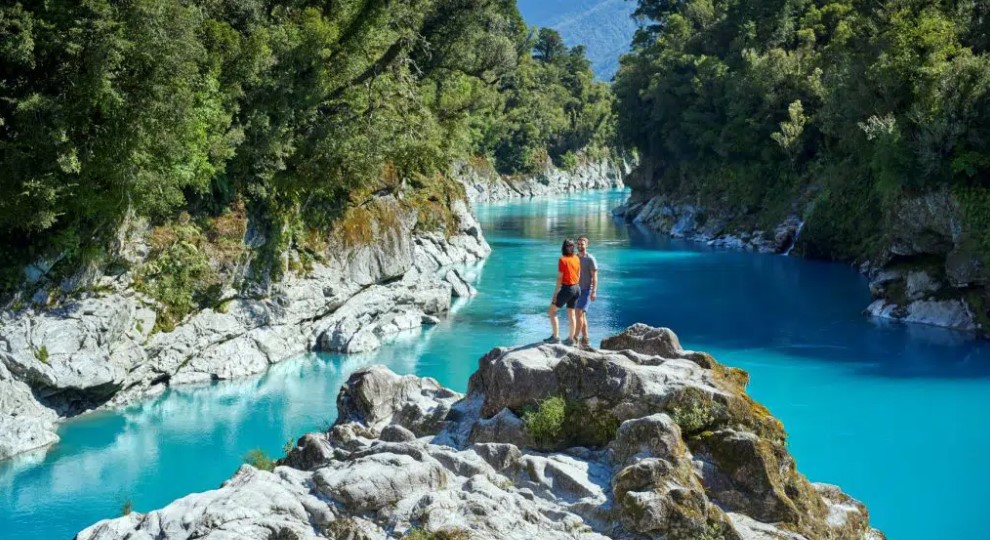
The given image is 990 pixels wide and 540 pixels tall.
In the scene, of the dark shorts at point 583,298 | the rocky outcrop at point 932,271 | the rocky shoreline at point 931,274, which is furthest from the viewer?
the rocky shoreline at point 931,274

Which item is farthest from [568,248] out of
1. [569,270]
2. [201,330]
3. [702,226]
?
[702,226]

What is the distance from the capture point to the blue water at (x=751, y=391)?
19562 millimetres

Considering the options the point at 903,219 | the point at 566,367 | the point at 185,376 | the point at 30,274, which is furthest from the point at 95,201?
the point at 903,219

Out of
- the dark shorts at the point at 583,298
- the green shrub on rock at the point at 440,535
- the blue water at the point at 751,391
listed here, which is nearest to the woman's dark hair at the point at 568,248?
the dark shorts at the point at 583,298

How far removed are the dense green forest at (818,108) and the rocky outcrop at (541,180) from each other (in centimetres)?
2315

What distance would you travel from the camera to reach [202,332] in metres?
27.9

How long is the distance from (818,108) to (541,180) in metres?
64.6

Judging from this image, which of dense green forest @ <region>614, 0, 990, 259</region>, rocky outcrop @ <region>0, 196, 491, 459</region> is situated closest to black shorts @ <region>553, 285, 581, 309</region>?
rocky outcrop @ <region>0, 196, 491, 459</region>

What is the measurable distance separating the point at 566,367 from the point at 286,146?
57.9ft

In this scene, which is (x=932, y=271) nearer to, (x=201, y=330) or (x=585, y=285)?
(x=585, y=285)

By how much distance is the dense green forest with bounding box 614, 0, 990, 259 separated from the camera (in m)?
33.3

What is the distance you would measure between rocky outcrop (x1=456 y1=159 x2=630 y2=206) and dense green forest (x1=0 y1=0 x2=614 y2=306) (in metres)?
49.9

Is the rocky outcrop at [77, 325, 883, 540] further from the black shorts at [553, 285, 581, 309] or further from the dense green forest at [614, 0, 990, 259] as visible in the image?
the dense green forest at [614, 0, 990, 259]

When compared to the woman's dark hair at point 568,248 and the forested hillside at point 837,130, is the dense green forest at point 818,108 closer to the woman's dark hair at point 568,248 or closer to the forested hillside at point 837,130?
the forested hillside at point 837,130
